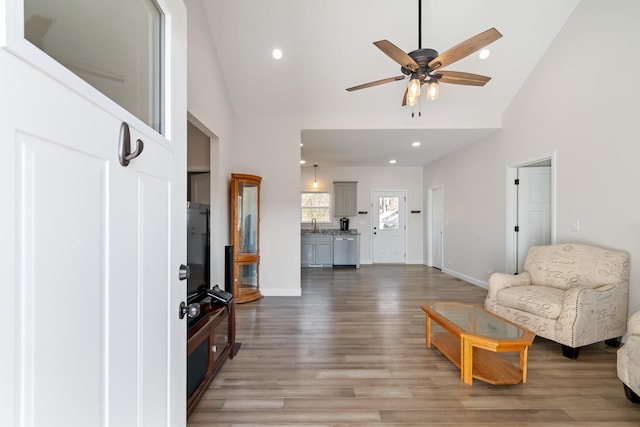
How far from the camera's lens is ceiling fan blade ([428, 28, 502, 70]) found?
2.00m

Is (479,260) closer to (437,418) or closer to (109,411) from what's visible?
(437,418)

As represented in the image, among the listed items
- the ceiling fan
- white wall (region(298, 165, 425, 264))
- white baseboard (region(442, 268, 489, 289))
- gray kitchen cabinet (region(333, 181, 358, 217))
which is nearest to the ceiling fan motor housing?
the ceiling fan

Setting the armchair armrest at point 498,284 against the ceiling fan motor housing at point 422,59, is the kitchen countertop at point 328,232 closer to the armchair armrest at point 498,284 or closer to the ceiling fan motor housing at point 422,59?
the armchair armrest at point 498,284

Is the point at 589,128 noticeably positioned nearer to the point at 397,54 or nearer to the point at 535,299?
the point at 535,299

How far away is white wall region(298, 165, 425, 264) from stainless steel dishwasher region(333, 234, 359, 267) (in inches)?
22.2

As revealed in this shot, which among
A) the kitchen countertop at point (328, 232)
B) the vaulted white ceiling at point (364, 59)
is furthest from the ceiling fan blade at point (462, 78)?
the kitchen countertop at point (328, 232)

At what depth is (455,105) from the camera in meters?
4.14

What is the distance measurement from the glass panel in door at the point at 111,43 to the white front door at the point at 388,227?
22.2 ft

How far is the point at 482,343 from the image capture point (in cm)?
195

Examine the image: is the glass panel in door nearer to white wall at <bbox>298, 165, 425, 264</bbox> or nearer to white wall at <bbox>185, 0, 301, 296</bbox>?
white wall at <bbox>185, 0, 301, 296</bbox>

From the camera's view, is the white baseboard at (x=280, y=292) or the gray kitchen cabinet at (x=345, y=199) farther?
the gray kitchen cabinet at (x=345, y=199)

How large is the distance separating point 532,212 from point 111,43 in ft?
16.6

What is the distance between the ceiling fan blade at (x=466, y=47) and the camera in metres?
2.00

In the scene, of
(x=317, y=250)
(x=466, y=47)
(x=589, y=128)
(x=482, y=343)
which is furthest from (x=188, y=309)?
(x=317, y=250)
